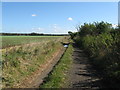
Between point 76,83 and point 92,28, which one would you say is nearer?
point 76,83

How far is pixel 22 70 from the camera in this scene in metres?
12.2

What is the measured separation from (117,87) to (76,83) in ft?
7.27

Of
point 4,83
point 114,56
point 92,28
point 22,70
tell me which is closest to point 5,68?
point 22,70

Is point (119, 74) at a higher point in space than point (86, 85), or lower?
higher

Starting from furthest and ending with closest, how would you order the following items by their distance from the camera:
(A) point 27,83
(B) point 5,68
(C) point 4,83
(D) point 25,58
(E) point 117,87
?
(D) point 25,58, (B) point 5,68, (A) point 27,83, (C) point 4,83, (E) point 117,87

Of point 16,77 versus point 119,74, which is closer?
point 119,74

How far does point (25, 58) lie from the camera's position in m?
15.2

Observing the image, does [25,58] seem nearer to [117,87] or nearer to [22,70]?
[22,70]

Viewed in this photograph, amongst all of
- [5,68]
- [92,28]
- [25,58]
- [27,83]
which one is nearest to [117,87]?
[27,83]

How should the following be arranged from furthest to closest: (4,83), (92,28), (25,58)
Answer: (92,28) → (25,58) → (4,83)

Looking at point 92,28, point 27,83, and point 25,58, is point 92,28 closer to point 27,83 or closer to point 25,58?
point 25,58

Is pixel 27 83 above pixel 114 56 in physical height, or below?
below

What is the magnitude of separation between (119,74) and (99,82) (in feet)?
5.97

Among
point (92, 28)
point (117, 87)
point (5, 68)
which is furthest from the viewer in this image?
point (92, 28)
